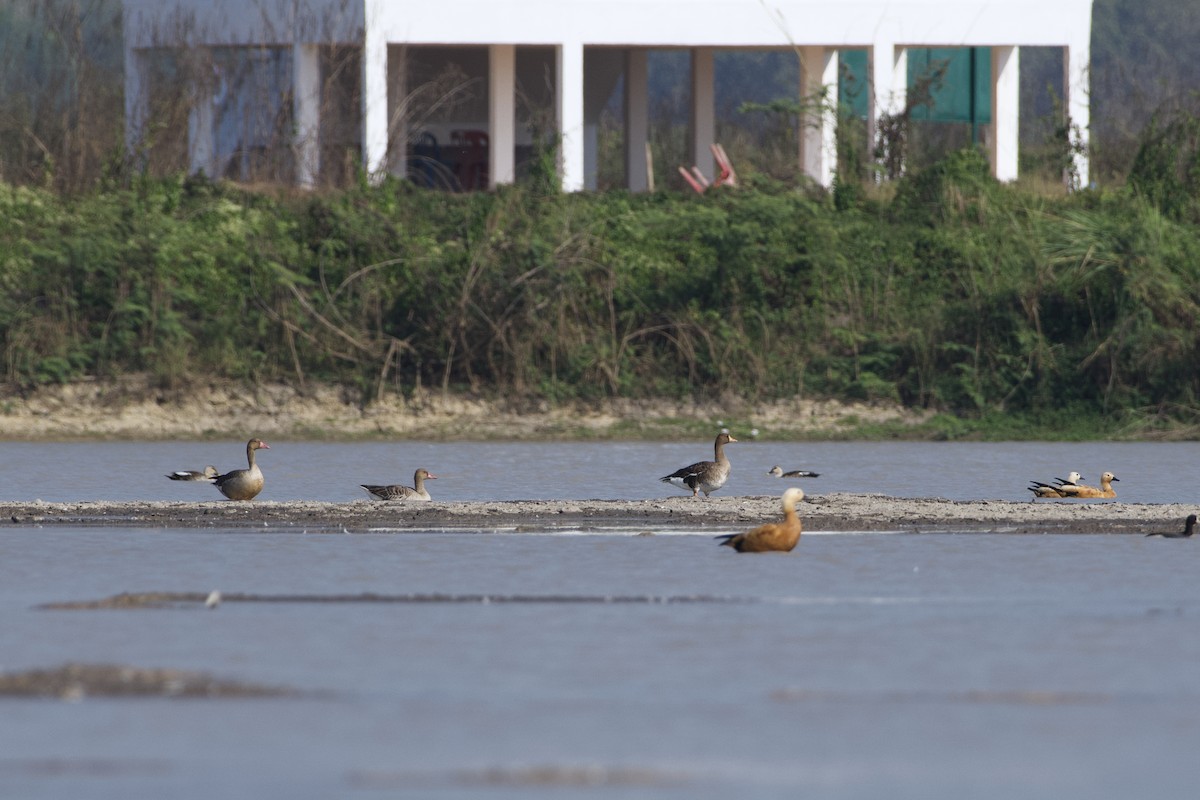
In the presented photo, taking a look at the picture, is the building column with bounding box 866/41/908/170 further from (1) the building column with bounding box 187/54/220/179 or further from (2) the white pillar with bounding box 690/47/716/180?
(1) the building column with bounding box 187/54/220/179

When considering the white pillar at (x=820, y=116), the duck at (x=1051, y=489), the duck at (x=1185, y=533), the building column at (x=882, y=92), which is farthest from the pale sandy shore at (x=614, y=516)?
the building column at (x=882, y=92)

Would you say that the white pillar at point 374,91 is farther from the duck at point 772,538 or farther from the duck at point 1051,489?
the duck at point 772,538

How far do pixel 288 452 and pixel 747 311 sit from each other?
23.8 ft

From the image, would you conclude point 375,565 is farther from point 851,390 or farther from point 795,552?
point 851,390

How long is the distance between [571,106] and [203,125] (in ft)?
18.8

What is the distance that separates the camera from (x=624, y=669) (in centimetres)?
1080

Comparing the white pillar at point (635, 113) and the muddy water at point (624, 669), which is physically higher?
the white pillar at point (635, 113)

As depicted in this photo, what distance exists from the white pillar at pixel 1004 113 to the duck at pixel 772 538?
20885mm

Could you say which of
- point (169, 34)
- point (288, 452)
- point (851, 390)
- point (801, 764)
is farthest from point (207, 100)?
point (801, 764)

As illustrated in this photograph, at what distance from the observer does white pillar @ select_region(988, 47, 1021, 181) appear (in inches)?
1393

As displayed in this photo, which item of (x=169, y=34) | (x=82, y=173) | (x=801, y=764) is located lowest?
(x=801, y=764)

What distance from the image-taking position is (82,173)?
32.2m

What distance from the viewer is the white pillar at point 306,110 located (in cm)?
3288

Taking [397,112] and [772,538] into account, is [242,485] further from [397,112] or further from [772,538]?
[397,112]
